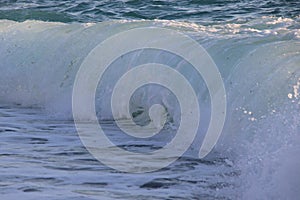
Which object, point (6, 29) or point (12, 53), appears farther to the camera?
point (6, 29)

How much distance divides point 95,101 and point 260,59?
183 cm

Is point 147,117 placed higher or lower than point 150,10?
lower

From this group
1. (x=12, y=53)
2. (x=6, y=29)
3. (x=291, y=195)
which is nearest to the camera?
(x=291, y=195)

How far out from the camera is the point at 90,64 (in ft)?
26.9

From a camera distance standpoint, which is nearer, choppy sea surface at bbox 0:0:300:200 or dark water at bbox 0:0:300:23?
choppy sea surface at bbox 0:0:300:200

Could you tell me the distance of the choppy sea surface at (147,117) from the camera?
4703 mm

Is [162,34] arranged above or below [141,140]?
above

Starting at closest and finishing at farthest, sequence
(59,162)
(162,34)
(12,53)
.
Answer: (59,162), (162,34), (12,53)

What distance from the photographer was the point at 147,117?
23.1 feet

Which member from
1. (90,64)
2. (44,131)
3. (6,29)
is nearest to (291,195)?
(44,131)

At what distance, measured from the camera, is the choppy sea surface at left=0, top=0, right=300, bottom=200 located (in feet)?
15.4

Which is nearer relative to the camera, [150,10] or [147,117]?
[147,117]

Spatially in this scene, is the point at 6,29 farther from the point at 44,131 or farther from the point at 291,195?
the point at 291,195

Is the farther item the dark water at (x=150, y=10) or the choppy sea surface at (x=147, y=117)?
the dark water at (x=150, y=10)
